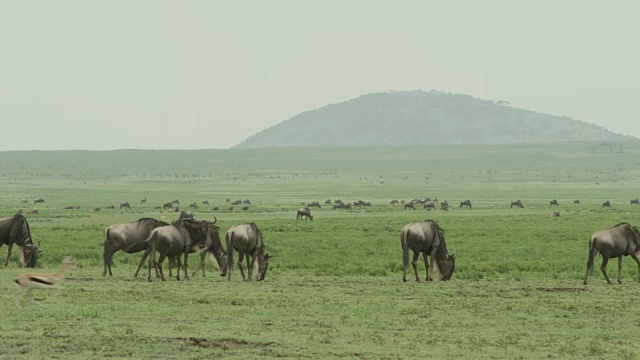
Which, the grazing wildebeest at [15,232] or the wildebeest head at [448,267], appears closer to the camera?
the wildebeest head at [448,267]

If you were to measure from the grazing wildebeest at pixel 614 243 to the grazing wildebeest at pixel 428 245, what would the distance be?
376 centimetres

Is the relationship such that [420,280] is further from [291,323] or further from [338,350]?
[338,350]

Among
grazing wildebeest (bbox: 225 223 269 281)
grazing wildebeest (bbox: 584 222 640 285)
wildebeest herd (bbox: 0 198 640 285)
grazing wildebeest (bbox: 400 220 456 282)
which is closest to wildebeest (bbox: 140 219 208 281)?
wildebeest herd (bbox: 0 198 640 285)

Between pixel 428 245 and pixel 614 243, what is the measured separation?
496 centimetres

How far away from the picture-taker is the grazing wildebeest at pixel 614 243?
26688 mm

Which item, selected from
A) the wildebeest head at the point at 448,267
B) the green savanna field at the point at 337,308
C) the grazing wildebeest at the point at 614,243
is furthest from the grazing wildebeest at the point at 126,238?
the grazing wildebeest at the point at 614,243

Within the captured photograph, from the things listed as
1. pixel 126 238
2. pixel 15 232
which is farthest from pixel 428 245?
pixel 15 232

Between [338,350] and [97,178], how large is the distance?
181733 mm

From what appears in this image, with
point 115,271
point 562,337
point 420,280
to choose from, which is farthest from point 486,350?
point 115,271

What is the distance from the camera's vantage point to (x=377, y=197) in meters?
119

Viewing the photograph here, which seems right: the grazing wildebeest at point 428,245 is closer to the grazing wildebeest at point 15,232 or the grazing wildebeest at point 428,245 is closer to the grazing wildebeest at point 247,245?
the grazing wildebeest at point 247,245

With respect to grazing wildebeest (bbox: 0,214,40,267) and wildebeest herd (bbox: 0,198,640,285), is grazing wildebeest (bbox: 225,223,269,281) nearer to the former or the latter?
wildebeest herd (bbox: 0,198,640,285)

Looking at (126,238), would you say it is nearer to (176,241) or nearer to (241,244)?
(176,241)

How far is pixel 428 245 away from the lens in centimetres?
2792
